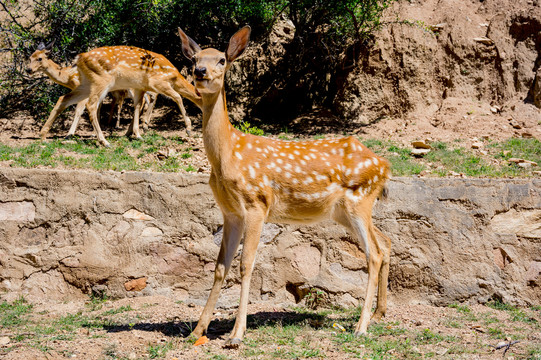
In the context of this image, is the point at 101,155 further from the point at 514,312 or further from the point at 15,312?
the point at 514,312

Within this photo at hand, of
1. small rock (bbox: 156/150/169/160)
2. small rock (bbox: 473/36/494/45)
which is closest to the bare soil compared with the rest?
small rock (bbox: 156/150/169/160)

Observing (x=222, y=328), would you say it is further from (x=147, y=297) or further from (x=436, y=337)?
(x=436, y=337)

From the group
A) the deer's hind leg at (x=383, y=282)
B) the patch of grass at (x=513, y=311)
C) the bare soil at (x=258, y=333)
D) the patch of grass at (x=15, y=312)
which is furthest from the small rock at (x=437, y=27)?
the patch of grass at (x=15, y=312)

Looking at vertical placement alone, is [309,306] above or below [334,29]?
below

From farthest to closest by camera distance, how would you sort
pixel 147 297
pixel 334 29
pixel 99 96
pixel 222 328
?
pixel 334 29 < pixel 99 96 < pixel 147 297 < pixel 222 328

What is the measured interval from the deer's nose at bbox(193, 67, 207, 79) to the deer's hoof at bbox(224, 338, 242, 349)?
2499 mm

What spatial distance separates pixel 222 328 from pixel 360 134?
21.3 ft

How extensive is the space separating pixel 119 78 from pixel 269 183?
6.47 metres

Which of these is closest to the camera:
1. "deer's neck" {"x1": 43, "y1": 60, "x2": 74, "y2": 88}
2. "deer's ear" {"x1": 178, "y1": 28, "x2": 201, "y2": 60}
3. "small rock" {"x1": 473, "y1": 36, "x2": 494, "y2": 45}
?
"deer's ear" {"x1": 178, "y1": 28, "x2": 201, "y2": 60}

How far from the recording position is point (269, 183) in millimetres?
5488

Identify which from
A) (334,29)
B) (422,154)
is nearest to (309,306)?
(422,154)

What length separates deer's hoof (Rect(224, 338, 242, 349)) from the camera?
15.9ft

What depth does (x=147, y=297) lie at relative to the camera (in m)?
6.49

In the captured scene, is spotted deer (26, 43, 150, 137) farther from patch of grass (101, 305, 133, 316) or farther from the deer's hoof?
the deer's hoof
